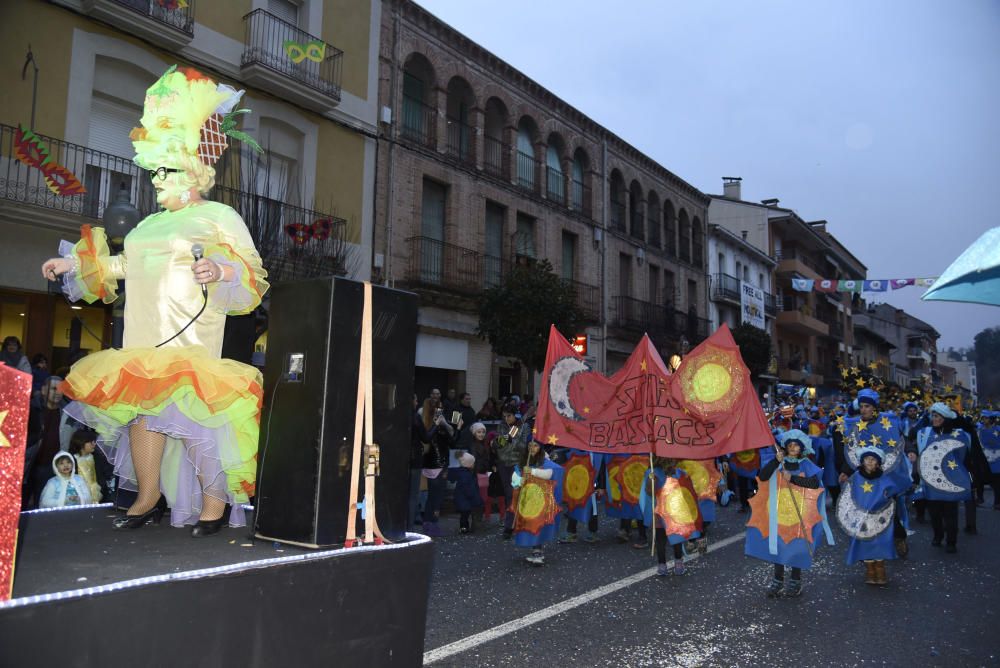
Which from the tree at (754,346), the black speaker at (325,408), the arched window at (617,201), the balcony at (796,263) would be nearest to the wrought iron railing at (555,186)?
the arched window at (617,201)

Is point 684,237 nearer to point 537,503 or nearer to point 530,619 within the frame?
point 537,503

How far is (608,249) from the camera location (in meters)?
25.4

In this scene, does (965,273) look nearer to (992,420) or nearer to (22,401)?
(22,401)

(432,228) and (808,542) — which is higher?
(432,228)

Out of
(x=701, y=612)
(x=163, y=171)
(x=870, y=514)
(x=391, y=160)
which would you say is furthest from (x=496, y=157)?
(x=163, y=171)

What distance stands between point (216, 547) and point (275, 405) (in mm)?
579

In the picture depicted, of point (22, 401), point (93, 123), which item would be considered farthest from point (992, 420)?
point (93, 123)

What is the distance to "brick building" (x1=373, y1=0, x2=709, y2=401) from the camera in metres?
17.8

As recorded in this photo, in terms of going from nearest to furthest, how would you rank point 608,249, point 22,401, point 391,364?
point 22,401, point 391,364, point 608,249

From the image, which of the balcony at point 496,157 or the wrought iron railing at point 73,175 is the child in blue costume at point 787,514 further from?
the balcony at point 496,157

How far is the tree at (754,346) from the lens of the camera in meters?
31.0

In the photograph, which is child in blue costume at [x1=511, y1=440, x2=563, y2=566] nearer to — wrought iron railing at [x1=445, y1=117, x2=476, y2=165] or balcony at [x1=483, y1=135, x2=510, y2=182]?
wrought iron railing at [x1=445, y1=117, x2=476, y2=165]

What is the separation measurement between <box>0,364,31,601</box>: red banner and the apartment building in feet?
27.5

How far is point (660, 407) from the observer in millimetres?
7844
